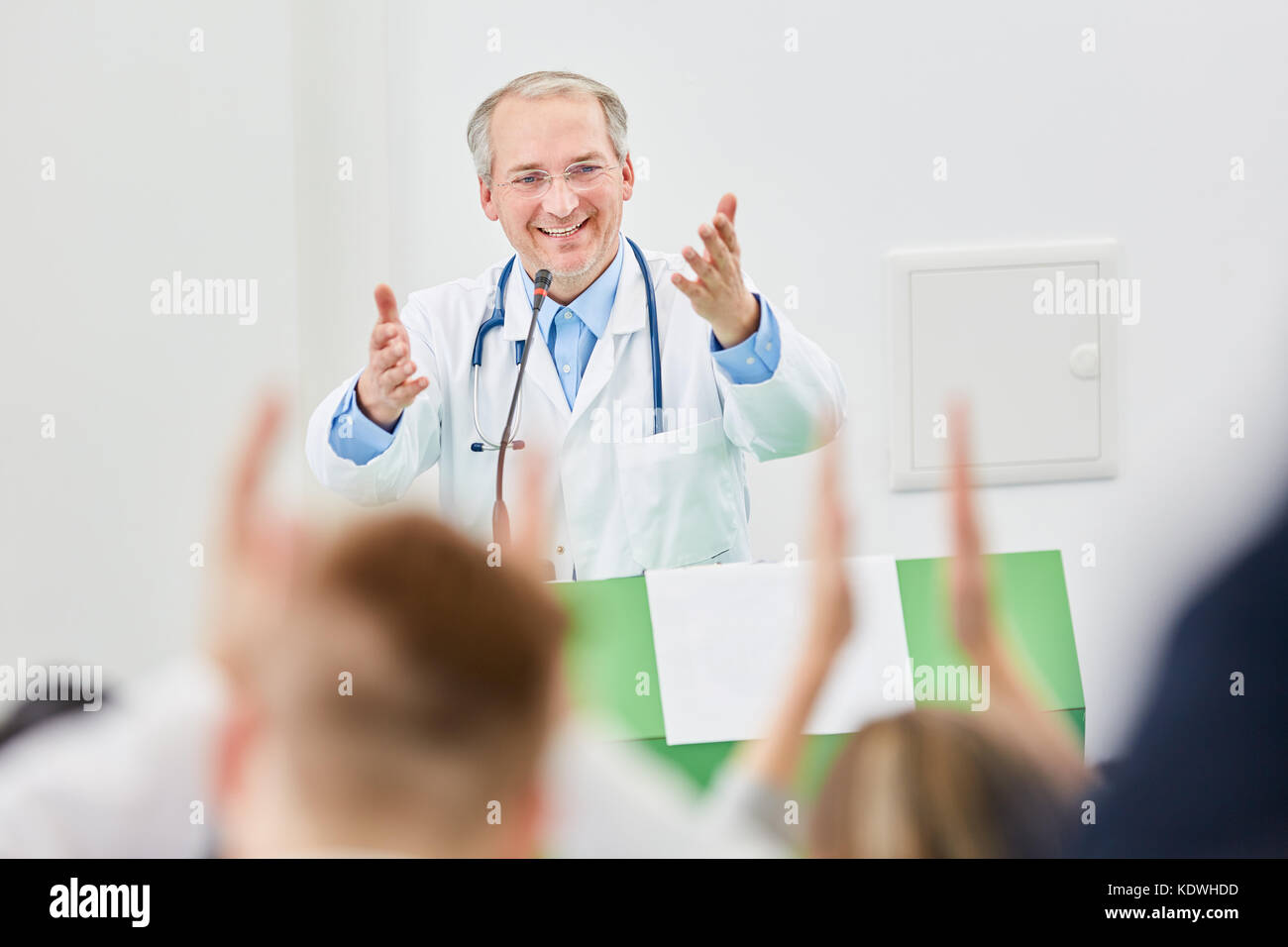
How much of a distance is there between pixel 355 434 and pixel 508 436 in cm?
19

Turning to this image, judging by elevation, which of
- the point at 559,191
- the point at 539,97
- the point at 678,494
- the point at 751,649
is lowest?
the point at 751,649

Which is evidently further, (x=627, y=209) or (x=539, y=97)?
(x=627, y=209)

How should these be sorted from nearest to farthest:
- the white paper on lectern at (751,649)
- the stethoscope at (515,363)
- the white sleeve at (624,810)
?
the white sleeve at (624,810) → the white paper on lectern at (751,649) → the stethoscope at (515,363)

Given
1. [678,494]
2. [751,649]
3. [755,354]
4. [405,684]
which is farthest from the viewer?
[678,494]

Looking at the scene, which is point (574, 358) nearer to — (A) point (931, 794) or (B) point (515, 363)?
(B) point (515, 363)

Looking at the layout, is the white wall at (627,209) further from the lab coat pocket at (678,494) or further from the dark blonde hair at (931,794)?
the dark blonde hair at (931,794)

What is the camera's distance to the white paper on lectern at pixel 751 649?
1105mm

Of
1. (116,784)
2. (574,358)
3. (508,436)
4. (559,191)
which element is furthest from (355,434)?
(116,784)

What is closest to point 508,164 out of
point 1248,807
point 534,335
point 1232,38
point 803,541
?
point 534,335

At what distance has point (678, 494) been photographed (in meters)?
1.39

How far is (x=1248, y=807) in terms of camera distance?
138 cm

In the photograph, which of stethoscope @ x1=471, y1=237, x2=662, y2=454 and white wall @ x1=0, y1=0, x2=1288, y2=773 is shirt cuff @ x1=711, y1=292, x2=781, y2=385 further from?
white wall @ x1=0, y1=0, x2=1288, y2=773

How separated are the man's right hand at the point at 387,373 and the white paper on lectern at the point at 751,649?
357 millimetres

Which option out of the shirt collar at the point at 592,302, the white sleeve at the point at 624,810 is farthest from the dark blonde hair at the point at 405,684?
the shirt collar at the point at 592,302
